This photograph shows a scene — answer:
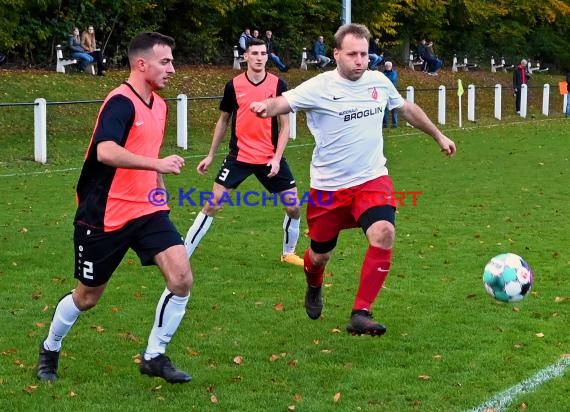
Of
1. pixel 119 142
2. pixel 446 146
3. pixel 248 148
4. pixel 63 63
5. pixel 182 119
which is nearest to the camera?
pixel 119 142

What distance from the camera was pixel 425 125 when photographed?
7051 millimetres

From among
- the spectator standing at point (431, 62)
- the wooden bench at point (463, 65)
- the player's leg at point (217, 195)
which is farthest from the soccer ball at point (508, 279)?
the wooden bench at point (463, 65)

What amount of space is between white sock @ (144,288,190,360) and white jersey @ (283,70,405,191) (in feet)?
5.59

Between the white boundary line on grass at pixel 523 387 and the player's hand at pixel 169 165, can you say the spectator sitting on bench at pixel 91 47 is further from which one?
the white boundary line on grass at pixel 523 387

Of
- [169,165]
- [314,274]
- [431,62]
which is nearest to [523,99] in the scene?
[431,62]

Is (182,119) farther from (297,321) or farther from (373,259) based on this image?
(373,259)

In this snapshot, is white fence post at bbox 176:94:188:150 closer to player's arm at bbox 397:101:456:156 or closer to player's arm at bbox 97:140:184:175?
player's arm at bbox 397:101:456:156

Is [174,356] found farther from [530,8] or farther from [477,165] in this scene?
[530,8]

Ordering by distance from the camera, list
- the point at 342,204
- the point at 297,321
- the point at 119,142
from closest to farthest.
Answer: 1. the point at 119,142
2. the point at 342,204
3. the point at 297,321

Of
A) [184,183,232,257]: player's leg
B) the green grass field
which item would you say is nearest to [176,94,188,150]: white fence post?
the green grass field

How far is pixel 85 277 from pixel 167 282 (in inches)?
19.5

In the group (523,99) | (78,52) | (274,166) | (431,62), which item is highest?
(431,62)

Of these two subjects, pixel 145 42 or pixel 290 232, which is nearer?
pixel 145 42

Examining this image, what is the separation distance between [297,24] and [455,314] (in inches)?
1363
